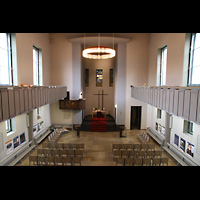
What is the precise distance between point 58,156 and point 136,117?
878 centimetres

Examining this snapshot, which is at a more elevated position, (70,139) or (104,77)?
(104,77)

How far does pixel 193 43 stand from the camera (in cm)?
765

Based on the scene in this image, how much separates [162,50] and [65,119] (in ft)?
34.1

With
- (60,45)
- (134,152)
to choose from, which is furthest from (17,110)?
(60,45)

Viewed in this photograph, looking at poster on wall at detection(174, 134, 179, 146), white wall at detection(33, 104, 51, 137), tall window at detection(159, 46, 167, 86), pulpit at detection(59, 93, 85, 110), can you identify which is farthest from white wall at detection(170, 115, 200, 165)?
white wall at detection(33, 104, 51, 137)

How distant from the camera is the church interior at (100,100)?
6.43 metres

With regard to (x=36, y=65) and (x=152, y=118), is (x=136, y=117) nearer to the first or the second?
(x=152, y=118)

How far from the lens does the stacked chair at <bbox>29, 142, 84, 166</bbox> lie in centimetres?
649

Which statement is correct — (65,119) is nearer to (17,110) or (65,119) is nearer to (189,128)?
(17,110)

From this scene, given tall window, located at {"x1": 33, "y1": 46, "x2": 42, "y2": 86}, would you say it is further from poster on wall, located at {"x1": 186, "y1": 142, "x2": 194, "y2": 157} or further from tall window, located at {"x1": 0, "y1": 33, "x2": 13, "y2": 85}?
poster on wall, located at {"x1": 186, "y1": 142, "x2": 194, "y2": 157}

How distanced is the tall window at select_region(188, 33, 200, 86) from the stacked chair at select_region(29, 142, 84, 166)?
6869mm

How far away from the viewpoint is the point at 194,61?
761 centimetres

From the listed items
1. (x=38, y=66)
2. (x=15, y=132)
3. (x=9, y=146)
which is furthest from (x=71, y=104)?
(x=9, y=146)

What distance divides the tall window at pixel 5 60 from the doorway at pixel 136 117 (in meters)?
10.2
